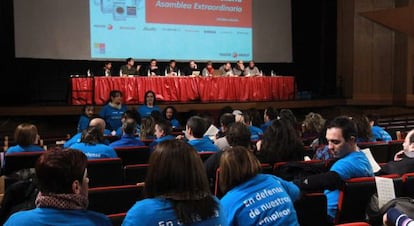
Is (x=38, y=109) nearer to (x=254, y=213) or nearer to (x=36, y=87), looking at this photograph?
(x=36, y=87)

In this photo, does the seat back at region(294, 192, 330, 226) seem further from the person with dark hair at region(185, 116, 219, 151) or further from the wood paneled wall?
the wood paneled wall

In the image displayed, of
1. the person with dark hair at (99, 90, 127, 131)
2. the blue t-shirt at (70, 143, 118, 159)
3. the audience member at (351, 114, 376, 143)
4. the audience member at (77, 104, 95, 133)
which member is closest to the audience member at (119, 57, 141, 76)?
the person with dark hair at (99, 90, 127, 131)

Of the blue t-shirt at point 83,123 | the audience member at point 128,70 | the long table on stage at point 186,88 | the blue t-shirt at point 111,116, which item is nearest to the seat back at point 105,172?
the blue t-shirt at point 83,123

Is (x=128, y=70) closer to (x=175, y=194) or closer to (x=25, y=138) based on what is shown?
(x=25, y=138)

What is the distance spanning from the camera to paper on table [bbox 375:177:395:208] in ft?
6.68

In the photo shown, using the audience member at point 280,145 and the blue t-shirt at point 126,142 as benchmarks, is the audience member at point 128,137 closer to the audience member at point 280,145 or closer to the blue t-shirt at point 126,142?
the blue t-shirt at point 126,142

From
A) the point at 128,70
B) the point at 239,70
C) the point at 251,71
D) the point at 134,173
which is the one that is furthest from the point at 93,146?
the point at 251,71

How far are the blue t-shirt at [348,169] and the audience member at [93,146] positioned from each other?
6.13 ft

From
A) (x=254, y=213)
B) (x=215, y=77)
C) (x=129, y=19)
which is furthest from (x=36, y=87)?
(x=254, y=213)

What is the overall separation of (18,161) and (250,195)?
2.29 metres

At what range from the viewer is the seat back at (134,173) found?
10.7 feet

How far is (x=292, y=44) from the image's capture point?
13250mm

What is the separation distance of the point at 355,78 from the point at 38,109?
8758 millimetres

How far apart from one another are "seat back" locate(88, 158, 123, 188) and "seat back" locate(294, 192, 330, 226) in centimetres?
A: 154
